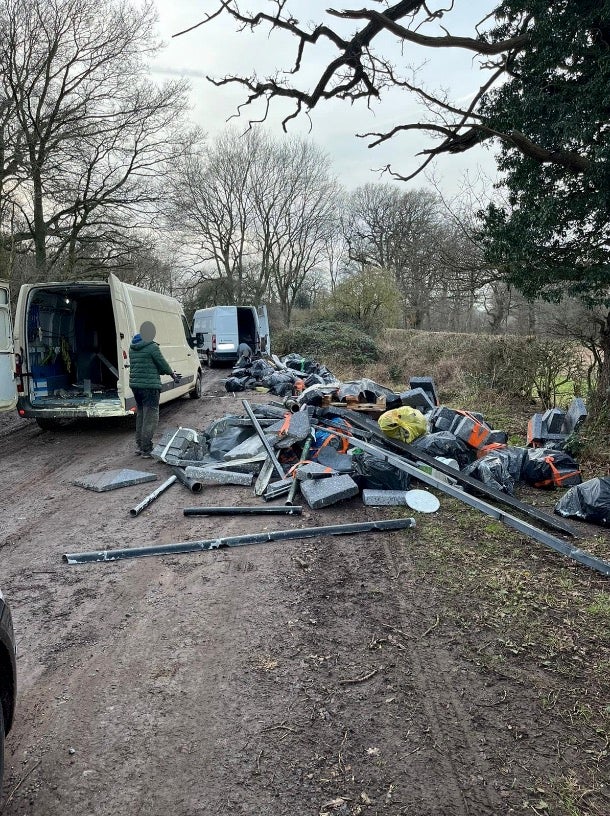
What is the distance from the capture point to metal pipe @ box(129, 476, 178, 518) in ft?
16.7

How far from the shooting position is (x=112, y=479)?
5.98 m

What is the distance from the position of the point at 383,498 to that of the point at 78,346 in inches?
292

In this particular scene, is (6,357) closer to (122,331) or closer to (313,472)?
(122,331)

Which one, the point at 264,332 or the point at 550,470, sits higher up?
the point at 264,332

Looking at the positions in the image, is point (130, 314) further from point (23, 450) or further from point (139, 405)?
point (23, 450)

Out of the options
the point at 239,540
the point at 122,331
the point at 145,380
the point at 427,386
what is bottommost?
the point at 239,540

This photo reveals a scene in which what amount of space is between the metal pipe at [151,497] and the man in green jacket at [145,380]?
117 cm

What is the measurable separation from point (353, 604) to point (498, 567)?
139 centimetres

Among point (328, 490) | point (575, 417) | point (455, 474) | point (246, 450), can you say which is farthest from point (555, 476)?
point (246, 450)

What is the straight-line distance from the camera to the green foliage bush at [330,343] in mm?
18875

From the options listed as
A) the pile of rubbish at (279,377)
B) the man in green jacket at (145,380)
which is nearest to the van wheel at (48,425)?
the man in green jacket at (145,380)

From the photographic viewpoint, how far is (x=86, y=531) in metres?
4.66

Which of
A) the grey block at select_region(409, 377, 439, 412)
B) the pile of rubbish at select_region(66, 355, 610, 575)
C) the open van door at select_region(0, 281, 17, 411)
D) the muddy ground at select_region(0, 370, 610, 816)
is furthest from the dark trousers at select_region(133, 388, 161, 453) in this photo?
the grey block at select_region(409, 377, 439, 412)

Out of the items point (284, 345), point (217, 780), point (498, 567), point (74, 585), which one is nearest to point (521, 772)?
point (217, 780)
